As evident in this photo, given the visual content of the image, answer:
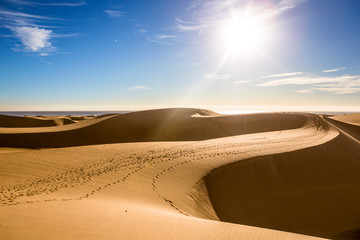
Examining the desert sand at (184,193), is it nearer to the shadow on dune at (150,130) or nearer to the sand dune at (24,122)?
the shadow on dune at (150,130)

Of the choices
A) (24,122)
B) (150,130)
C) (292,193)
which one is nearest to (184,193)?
(292,193)

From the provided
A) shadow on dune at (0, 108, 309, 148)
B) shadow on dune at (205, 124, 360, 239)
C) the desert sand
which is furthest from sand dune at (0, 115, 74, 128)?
shadow on dune at (205, 124, 360, 239)

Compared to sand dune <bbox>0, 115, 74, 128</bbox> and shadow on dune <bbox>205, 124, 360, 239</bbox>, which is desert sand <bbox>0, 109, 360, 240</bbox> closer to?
shadow on dune <bbox>205, 124, 360, 239</bbox>

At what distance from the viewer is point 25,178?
8.79 metres

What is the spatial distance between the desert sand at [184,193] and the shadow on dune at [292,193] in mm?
45

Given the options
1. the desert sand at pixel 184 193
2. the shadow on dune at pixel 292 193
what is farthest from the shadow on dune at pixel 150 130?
the shadow on dune at pixel 292 193

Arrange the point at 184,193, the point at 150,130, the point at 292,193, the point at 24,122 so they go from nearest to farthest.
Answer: the point at 184,193
the point at 292,193
the point at 150,130
the point at 24,122

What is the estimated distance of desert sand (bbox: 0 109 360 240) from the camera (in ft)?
14.8

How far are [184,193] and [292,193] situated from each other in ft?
16.5

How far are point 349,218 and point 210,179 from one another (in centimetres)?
554

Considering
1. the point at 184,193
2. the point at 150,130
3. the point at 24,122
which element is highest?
the point at 150,130

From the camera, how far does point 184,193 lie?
7.95 metres

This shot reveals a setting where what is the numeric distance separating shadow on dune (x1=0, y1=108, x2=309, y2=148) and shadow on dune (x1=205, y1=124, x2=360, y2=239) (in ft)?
46.1

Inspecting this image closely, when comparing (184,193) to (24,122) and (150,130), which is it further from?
(24,122)
